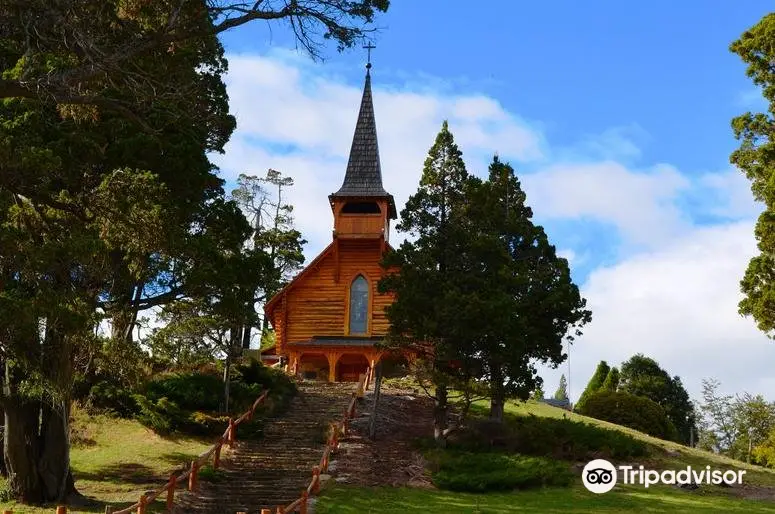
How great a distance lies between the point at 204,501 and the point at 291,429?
6.89m

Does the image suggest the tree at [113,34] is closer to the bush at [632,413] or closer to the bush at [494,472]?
the bush at [494,472]

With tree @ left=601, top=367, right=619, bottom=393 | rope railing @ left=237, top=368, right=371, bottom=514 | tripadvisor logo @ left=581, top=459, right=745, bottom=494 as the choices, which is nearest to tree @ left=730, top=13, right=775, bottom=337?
tripadvisor logo @ left=581, top=459, right=745, bottom=494

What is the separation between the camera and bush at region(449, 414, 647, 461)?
23.7 metres

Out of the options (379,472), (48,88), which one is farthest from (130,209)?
(379,472)

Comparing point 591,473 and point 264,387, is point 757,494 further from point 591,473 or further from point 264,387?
point 264,387

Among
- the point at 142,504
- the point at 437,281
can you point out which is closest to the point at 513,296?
the point at 437,281

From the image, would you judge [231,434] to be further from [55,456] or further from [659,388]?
[659,388]

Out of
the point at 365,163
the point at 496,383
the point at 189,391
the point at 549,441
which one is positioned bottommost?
the point at 549,441

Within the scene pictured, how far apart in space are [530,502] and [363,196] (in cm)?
2054

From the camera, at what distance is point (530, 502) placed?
1831 centimetres

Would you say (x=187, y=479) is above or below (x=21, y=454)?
below

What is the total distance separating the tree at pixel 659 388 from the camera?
151 ft

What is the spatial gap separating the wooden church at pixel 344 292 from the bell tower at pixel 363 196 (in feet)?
0.14

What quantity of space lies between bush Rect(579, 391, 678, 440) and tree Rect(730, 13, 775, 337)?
43.3 ft
